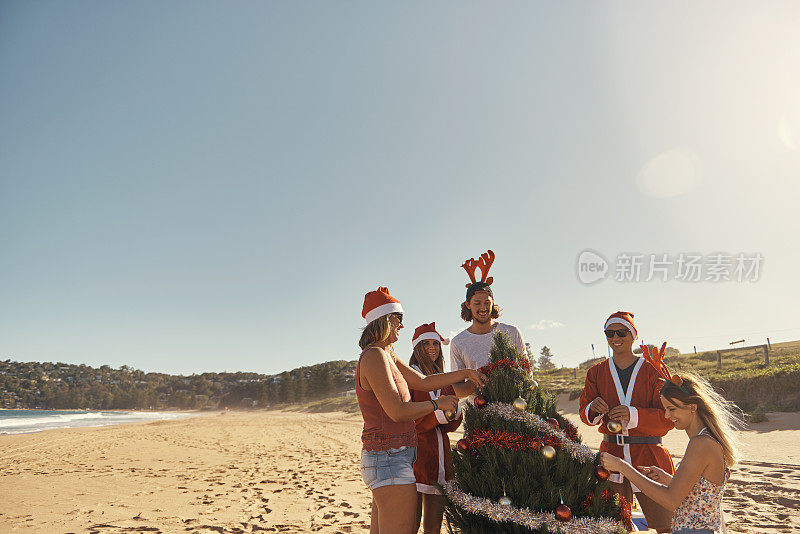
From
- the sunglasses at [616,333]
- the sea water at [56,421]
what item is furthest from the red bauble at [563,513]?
the sea water at [56,421]

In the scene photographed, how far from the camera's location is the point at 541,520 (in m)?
2.17

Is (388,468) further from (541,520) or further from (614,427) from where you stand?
(614,427)

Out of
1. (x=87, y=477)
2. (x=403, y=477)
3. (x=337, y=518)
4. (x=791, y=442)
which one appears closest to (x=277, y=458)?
(x=87, y=477)

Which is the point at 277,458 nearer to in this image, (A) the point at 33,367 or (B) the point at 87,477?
(B) the point at 87,477

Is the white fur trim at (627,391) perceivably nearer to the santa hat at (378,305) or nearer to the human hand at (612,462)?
the human hand at (612,462)

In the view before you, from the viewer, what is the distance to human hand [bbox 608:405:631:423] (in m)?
3.38

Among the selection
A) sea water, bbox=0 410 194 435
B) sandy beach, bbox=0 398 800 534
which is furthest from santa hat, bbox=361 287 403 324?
sea water, bbox=0 410 194 435

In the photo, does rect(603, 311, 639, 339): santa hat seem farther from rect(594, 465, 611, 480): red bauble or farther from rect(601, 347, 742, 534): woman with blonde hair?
rect(594, 465, 611, 480): red bauble

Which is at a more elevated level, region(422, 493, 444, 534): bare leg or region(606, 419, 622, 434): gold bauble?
region(606, 419, 622, 434): gold bauble

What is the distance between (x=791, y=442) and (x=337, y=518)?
13066mm

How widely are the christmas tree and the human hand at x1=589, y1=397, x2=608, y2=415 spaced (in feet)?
3.43

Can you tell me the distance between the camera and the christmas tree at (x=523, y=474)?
2.22m

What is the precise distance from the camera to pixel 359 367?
262 cm

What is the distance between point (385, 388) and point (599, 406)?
2102mm
